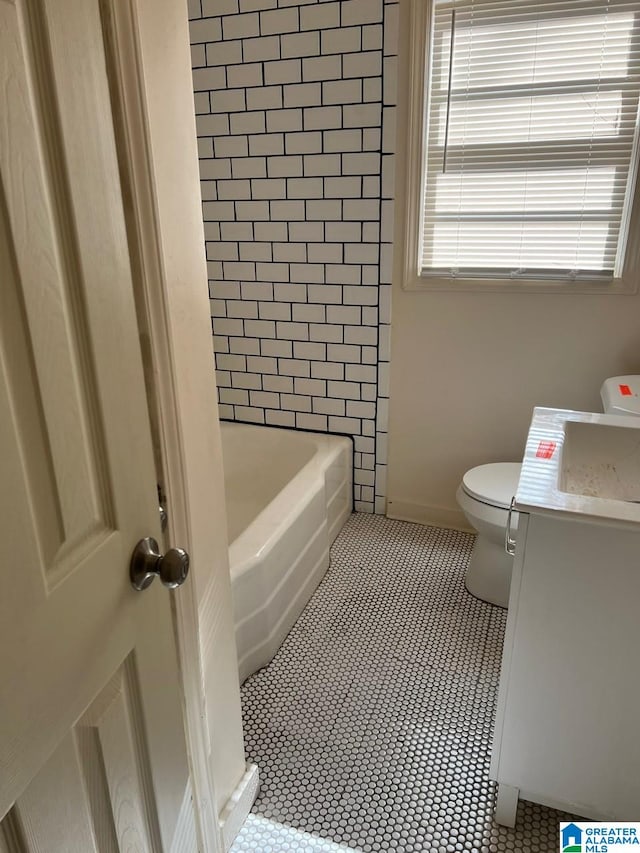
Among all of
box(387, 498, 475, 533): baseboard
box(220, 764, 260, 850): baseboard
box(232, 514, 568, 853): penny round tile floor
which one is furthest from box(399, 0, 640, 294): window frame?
box(220, 764, 260, 850): baseboard

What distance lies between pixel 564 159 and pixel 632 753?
1.96m

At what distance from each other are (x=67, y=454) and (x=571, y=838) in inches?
57.3

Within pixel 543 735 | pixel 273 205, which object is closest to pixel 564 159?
pixel 273 205

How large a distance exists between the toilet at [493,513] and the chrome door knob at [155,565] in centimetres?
146

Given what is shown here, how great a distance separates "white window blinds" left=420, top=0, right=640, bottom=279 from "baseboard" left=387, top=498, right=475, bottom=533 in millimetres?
1080

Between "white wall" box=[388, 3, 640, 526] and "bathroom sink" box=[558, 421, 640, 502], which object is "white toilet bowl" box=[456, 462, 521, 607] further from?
"bathroom sink" box=[558, 421, 640, 502]

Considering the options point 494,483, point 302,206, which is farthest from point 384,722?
point 302,206

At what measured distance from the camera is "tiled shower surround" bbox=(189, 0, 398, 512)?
235 cm

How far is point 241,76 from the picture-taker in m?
2.47

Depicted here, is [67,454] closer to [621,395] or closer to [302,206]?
[621,395]

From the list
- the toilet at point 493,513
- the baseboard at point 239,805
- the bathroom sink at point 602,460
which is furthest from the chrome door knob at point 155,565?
the toilet at point 493,513

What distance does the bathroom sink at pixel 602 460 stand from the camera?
1574 mm

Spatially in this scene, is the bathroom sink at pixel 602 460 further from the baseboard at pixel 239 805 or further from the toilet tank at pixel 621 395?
the baseboard at pixel 239 805

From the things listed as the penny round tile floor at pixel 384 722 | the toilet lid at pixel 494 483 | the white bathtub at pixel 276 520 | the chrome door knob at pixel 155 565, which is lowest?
the penny round tile floor at pixel 384 722
